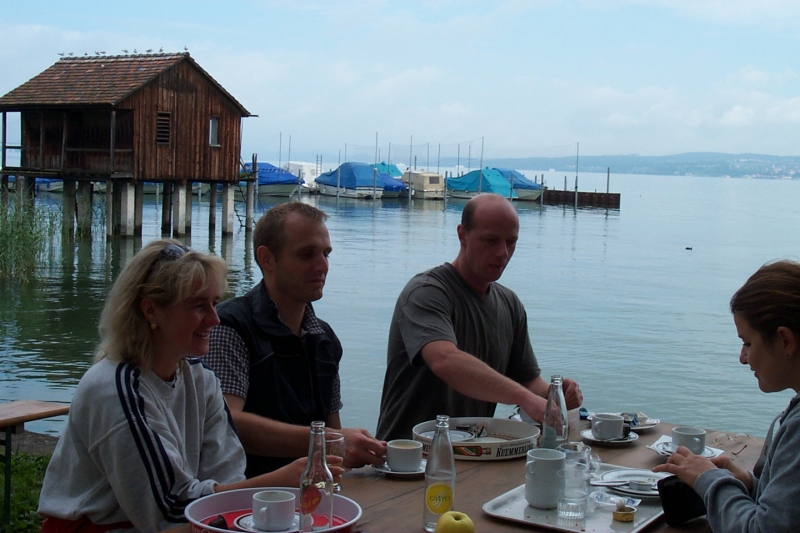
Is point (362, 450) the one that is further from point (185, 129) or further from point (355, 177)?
point (355, 177)

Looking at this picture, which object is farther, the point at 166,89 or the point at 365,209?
the point at 365,209

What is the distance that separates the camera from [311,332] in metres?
3.90

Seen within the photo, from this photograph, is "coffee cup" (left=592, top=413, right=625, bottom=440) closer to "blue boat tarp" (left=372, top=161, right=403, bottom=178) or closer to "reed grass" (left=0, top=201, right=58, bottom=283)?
"reed grass" (left=0, top=201, right=58, bottom=283)

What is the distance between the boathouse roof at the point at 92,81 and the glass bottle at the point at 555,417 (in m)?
27.3

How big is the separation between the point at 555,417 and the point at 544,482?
20.1 inches

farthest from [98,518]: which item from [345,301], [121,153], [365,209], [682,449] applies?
[365,209]

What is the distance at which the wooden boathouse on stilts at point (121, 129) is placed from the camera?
29297mm

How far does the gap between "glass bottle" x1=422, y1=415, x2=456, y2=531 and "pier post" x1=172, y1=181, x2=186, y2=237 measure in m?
30.4

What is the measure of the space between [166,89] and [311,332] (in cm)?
2792

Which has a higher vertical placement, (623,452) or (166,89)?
(166,89)

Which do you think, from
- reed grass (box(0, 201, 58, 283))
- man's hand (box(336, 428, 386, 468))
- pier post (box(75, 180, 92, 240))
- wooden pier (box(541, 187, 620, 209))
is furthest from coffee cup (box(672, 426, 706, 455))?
wooden pier (box(541, 187, 620, 209))

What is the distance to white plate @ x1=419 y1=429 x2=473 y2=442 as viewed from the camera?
3430mm

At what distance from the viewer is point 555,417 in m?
→ 3.20

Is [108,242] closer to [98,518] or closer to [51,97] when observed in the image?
[51,97]
